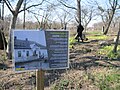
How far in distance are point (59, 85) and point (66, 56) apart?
8.15 feet

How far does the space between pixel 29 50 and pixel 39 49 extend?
0.18 meters

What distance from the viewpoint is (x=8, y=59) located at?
1250 centimetres

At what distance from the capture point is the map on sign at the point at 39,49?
413 cm

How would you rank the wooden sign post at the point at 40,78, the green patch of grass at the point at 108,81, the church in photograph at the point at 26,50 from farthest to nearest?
the green patch of grass at the point at 108,81 → the wooden sign post at the point at 40,78 → the church in photograph at the point at 26,50

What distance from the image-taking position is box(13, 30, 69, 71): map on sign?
413cm

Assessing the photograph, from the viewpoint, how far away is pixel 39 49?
425cm

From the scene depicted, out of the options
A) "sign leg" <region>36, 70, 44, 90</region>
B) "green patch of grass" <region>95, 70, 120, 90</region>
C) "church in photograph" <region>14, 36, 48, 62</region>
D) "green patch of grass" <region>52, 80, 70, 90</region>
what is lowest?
"green patch of grass" <region>52, 80, 70, 90</region>

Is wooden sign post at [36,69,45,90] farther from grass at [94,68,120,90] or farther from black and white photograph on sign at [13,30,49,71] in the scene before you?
grass at [94,68,120,90]

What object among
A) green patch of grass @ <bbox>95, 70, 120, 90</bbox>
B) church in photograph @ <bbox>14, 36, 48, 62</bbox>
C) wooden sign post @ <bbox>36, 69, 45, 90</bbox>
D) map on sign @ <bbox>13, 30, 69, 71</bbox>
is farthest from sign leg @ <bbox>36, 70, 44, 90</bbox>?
green patch of grass @ <bbox>95, 70, 120, 90</bbox>

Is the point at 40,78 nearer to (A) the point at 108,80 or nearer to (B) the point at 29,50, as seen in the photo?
(B) the point at 29,50

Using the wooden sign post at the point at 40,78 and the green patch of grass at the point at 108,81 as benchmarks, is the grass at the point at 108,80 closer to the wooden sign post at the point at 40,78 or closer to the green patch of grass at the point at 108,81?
the green patch of grass at the point at 108,81

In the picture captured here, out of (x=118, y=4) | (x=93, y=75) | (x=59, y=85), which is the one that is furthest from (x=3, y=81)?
(x=118, y=4)

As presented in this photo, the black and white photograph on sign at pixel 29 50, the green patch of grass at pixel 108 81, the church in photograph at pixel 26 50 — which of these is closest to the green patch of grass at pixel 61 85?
the green patch of grass at pixel 108 81

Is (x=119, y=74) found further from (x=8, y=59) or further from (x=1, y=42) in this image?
(x=1, y=42)
